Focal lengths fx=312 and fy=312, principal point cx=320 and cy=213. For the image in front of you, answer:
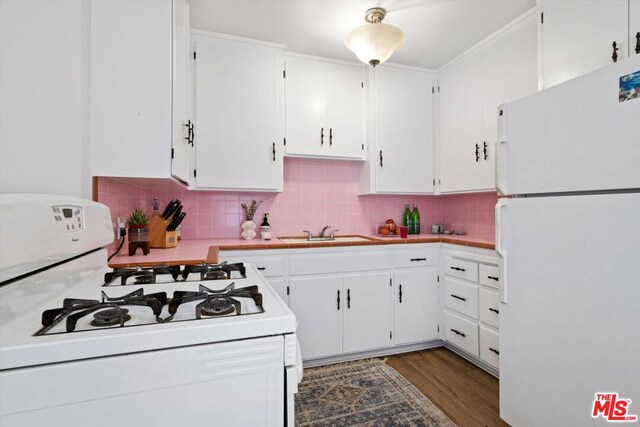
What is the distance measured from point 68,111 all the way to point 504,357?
212cm

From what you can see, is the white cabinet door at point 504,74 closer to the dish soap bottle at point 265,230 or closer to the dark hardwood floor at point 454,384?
the dark hardwood floor at point 454,384

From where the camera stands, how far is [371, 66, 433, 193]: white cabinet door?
2.67 meters

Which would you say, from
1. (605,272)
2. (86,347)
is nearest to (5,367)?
(86,347)

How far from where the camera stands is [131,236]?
5.06ft

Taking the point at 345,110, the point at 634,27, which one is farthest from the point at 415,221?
the point at 634,27

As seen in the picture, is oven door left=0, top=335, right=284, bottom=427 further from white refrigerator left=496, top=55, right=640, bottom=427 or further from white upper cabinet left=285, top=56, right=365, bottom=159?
white upper cabinet left=285, top=56, right=365, bottom=159

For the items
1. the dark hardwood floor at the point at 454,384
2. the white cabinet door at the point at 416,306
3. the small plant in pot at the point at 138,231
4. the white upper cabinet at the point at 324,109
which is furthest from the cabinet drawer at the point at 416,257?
the small plant in pot at the point at 138,231

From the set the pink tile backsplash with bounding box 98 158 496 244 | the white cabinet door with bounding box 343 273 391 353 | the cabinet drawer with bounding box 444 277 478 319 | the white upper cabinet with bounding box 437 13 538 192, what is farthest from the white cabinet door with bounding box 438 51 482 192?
the white cabinet door with bounding box 343 273 391 353

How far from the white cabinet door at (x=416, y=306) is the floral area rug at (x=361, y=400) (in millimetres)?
344

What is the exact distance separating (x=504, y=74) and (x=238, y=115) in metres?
1.91

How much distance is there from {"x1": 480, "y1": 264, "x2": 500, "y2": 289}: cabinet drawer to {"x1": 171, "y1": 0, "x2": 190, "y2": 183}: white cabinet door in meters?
1.96

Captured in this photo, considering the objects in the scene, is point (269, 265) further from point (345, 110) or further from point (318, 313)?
point (345, 110)

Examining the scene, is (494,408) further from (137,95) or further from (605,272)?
(137,95)

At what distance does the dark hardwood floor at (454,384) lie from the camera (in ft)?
5.54
